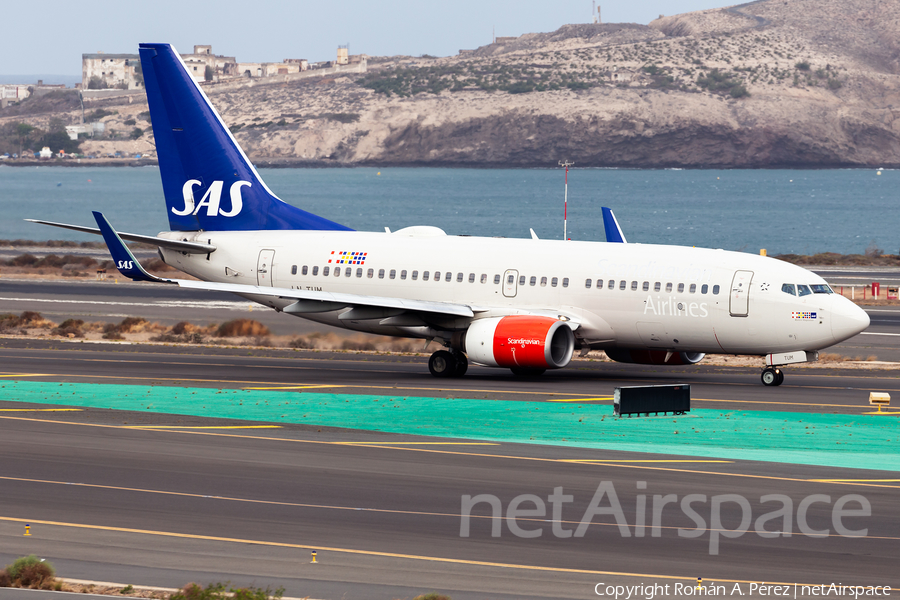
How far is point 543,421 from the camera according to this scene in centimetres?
2934

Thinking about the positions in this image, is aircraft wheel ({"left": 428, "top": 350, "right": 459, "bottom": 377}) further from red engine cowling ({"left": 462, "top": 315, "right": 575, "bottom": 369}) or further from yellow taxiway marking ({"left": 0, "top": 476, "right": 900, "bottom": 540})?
yellow taxiway marking ({"left": 0, "top": 476, "right": 900, "bottom": 540})

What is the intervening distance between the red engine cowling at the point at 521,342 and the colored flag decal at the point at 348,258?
556 cm

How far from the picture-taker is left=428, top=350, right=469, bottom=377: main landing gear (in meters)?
38.1

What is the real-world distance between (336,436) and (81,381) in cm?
1260

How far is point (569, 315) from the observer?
37.0 metres

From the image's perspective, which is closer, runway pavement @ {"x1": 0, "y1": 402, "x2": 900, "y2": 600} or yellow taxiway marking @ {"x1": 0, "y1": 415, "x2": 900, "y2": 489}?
runway pavement @ {"x1": 0, "y1": 402, "x2": 900, "y2": 600}

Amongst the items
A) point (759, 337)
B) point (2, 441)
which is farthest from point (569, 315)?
point (2, 441)

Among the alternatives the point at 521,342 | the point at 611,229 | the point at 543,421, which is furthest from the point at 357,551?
the point at 611,229

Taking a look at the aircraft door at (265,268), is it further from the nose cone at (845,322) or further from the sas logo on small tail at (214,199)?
the nose cone at (845,322)

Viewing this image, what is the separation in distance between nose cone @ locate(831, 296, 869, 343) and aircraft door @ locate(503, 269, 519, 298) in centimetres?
986

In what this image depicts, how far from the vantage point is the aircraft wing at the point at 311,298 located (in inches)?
1422

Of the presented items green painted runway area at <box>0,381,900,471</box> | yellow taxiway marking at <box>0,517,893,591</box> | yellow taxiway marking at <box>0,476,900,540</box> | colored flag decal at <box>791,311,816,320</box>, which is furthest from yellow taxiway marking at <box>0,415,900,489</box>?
colored flag decal at <box>791,311,816,320</box>

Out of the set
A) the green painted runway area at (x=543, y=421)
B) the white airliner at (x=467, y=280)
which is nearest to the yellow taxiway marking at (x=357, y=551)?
the green painted runway area at (x=543, y=421)

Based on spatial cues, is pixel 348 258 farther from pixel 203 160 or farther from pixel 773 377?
pixel 773 377
